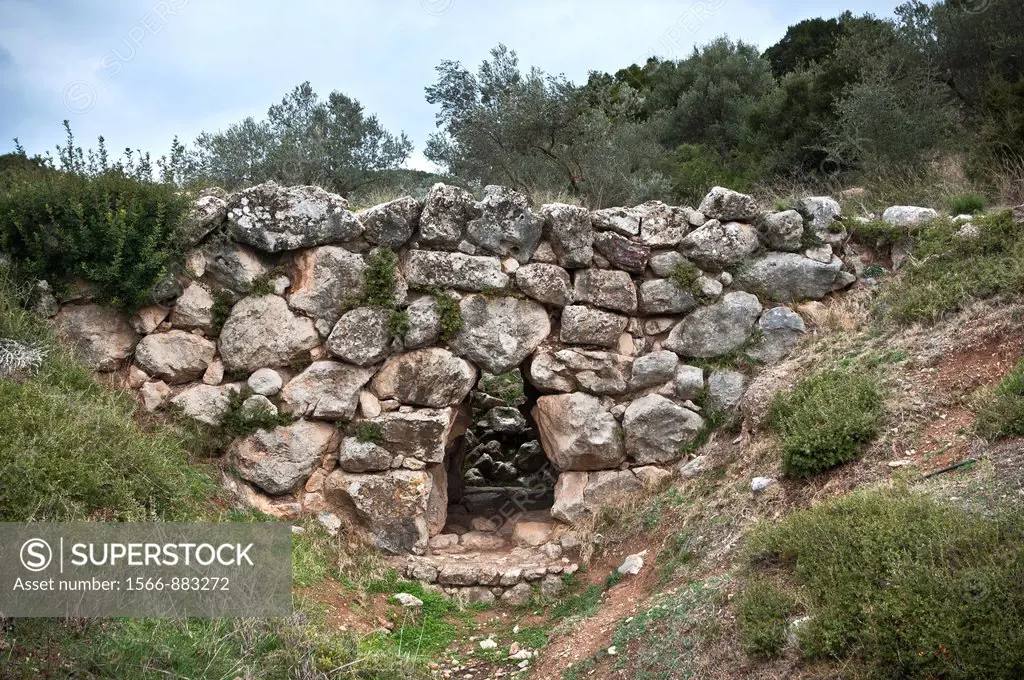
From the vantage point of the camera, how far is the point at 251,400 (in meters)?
6.79

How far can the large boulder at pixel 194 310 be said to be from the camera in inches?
268

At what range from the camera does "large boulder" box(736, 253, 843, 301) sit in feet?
25.4

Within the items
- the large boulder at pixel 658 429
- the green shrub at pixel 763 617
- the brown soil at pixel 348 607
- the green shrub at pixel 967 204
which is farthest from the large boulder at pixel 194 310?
the green shrub at pixel 967 204

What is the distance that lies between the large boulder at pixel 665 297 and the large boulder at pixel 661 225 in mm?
390

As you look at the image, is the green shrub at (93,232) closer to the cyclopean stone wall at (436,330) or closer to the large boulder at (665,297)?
the cyclopean stone wall at (436,330)

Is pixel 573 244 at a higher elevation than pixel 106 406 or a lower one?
higher

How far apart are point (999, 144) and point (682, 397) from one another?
5179 millimetres

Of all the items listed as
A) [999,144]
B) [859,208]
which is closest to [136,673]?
[859,208]

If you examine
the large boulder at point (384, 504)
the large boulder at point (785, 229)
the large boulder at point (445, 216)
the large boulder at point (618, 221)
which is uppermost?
the large boulder at point (445, 216)

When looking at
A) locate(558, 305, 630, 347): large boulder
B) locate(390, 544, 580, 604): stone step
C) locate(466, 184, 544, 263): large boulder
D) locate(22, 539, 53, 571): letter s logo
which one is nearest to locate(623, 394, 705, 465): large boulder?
locate(558, 305, 630, 347): large boulder

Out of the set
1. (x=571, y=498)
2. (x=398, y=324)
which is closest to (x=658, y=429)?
(x=571, y=498)

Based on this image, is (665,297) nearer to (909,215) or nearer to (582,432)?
(582,432)

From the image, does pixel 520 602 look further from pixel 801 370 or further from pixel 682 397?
pixel 801 370

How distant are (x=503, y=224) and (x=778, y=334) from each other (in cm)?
287
